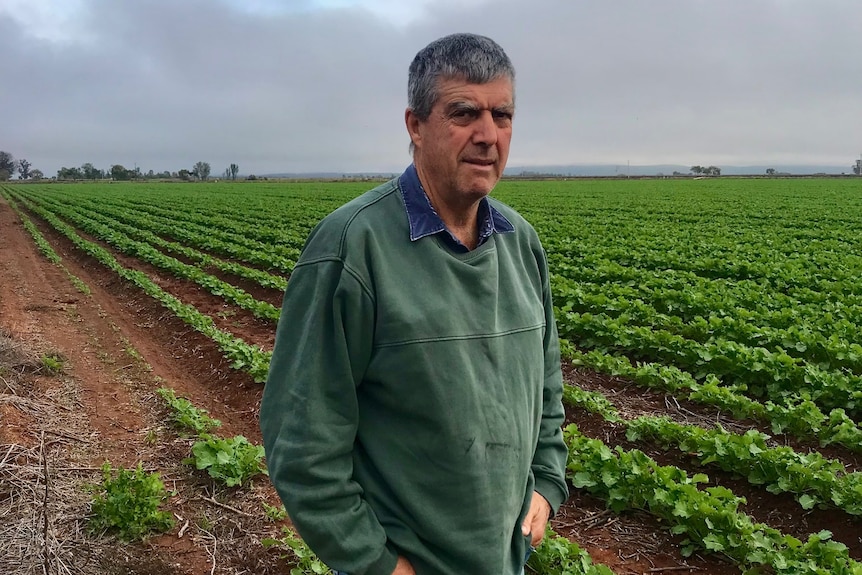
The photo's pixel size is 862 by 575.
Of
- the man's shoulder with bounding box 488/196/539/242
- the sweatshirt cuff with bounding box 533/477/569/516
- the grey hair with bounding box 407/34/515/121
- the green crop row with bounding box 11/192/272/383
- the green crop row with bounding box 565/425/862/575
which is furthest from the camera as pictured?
the green crop row with bounding box 11/192/272/383

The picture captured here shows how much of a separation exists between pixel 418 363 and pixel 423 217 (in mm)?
357

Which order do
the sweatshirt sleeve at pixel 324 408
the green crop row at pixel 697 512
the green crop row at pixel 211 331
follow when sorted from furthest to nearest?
1. the green crop row at pixel 211 331
2. the green crop row at pixel 697 512
3. the sweatshirt sleeve at pixel 324 408

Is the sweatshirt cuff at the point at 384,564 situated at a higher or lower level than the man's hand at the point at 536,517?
higher

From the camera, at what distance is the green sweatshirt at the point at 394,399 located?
4.84ft

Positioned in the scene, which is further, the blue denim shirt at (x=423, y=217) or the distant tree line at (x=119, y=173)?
the distant tree line at (x=119, y=173)

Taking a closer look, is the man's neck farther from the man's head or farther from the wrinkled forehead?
the wrinkled forehead

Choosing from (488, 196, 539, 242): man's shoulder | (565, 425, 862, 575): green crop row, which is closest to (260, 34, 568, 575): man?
(488, 196, 539, 242): man's shoulder

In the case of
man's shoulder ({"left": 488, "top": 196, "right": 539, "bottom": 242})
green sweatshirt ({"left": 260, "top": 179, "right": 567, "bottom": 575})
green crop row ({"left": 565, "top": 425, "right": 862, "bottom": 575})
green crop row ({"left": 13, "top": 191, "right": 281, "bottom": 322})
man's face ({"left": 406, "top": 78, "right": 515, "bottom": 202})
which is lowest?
green crop row ({"left": 565, "top": 425, "right": 862, "bottom": 575})

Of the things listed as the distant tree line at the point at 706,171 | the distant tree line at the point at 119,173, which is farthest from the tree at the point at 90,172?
the distant tree line at the point at 706,171

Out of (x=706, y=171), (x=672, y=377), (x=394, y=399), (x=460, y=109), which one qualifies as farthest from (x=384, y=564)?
(x=706, y=171)

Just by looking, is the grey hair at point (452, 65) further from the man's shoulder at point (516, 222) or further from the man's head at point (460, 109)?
the man's shoulder at point (516, 222)

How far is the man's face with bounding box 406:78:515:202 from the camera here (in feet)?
→ 5.18

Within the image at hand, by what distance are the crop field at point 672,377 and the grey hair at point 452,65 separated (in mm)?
2704

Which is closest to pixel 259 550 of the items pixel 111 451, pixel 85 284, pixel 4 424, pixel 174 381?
pixel 111 451
